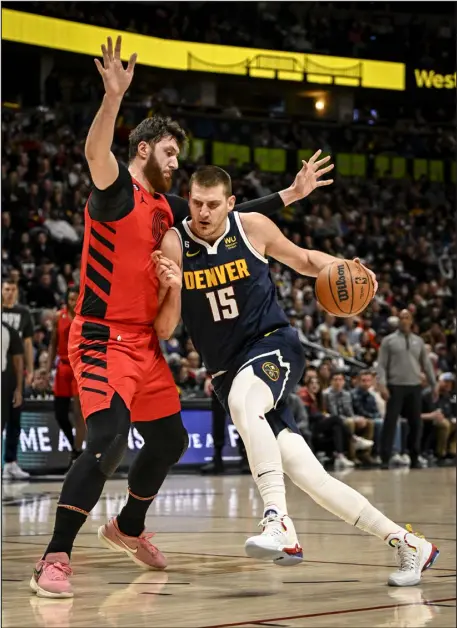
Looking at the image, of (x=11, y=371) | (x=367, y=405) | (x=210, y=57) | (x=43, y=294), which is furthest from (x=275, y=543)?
(x=210, y=57)

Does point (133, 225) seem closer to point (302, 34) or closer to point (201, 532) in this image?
point (201, 532)

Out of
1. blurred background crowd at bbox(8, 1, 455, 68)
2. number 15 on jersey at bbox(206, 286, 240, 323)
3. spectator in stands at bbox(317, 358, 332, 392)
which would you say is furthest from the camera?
blurred background crowd at bbox(8, 1, 455, 68)

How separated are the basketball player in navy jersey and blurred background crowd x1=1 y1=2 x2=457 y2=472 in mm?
8776

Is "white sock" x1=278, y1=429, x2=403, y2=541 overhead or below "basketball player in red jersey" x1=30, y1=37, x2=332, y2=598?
below

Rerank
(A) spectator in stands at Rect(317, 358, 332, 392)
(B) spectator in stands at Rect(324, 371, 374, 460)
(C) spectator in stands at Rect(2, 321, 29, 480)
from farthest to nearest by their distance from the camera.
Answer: (A) spectator in stands at Rect(317, 358, 332, 392), (B) spectator in stands at Rect(324, 371, 374, 460), (C) spectator in stands at Rect(2, 321, 29, 480)

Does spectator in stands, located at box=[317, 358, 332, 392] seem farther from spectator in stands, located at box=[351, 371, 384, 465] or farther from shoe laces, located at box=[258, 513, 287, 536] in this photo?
shoe laces, located at box=[258, 513, 287, 536]

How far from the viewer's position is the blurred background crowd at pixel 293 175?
61.3 ft

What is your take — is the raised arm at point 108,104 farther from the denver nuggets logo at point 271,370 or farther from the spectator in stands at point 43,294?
the spectator in stands at point 43,294

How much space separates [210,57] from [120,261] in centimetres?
2624

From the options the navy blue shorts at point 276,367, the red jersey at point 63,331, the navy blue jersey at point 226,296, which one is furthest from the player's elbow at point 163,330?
the red jersey at point 63,331

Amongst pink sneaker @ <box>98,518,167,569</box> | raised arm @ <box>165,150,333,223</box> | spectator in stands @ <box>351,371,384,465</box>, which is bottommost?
spectator in stands @ <box>351,371,384,465</box>

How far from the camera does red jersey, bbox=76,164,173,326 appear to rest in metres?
5.61

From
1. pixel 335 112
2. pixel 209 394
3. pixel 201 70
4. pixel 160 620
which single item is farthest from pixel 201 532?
pixel 335 112

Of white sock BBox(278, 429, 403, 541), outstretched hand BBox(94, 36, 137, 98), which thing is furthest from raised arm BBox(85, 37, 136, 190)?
white sock BBox(278, 429, 403, 541)
